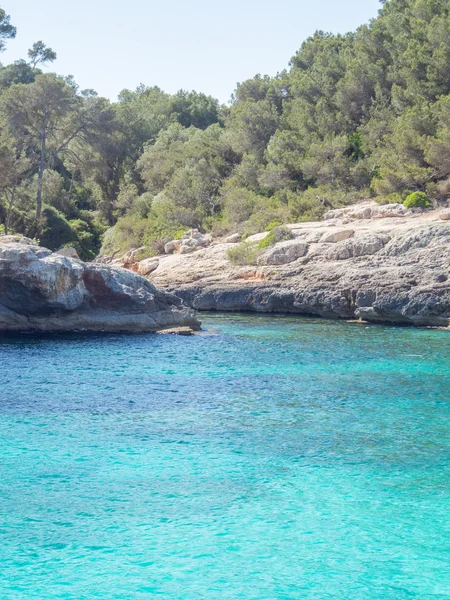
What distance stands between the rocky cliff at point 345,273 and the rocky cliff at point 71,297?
223 inches

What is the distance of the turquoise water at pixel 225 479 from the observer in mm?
7895

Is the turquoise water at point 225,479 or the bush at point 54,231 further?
the bush at point 54,231

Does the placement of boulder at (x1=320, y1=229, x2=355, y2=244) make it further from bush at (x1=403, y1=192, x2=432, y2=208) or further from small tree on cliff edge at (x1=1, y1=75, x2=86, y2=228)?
small tree on cliff edge at (x1=1, y1=75, x2=86, y2=228)

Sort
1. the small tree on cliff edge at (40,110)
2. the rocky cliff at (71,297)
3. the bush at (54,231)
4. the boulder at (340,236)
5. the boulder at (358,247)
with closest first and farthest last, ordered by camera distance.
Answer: the rocky cliff at (71,297), the boulder at (358,247), the boulder at (340,236), the small tree on cliff edge at (40,110), the bush at (54,231)

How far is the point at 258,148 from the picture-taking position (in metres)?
49.5

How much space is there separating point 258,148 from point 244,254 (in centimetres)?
1774

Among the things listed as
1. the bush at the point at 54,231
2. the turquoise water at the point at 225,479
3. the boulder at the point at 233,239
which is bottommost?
the turquoise water at the point at 225,479

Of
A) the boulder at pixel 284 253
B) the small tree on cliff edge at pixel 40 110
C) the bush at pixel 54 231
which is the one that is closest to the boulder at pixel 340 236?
the boulder at pixel 284 253

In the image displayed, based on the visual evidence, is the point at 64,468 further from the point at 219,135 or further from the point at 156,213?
the point at 219,135

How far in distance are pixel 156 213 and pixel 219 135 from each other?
993 centimetres

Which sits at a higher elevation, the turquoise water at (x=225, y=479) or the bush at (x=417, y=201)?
the bush at (x=417, y=201)

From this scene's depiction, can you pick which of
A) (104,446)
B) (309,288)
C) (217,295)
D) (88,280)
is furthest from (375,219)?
(104,446)

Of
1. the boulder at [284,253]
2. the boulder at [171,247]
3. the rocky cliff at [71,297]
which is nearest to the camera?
the rocky cliff at [71,297]

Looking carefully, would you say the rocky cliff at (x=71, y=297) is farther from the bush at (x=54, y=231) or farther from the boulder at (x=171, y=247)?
the bush at (x=54, y=231)
